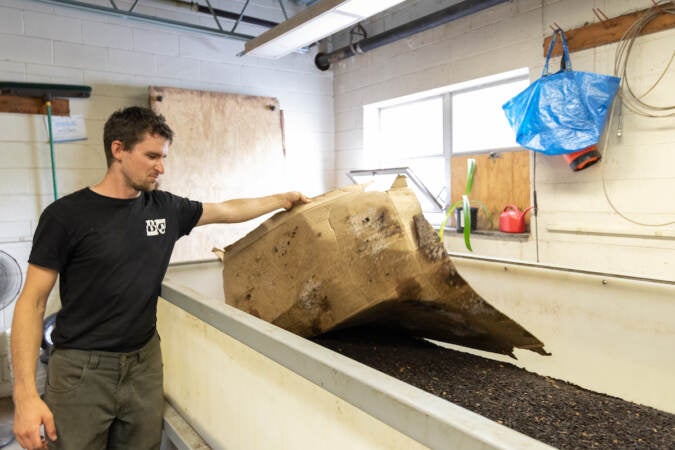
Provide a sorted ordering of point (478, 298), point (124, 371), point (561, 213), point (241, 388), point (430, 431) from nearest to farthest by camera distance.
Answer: point (430, 431) < point (241, 388) < point (478, 298) < point (124, 371) < point (561, 213)

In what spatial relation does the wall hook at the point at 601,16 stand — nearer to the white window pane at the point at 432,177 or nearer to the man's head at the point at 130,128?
the white window pane at the point at 432,177

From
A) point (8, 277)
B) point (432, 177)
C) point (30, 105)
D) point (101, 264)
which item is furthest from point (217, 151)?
point (101, 264)

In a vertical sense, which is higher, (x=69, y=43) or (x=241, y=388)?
(x=69, y=43)

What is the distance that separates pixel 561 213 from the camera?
108 inches

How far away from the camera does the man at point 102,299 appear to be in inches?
46.6

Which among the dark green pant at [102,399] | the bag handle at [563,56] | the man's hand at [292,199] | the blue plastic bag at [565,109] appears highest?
the bag handle at [563,56]

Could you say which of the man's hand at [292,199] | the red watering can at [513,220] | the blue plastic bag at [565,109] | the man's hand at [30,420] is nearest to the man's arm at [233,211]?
the man's hand at [292,199]

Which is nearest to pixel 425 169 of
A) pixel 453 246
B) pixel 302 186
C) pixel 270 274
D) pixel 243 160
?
pixel 453 246

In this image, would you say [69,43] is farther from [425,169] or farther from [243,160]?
[425,169]

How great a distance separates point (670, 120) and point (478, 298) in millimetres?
1799

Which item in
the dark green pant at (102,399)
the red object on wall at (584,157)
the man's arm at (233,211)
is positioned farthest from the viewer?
the red object on wall at (584,157)

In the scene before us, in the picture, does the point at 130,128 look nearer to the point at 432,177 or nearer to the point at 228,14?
the point at 228,14

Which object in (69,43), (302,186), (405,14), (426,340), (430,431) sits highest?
(405,14)

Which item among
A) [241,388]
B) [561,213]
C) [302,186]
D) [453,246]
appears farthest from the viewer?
[302,186]
